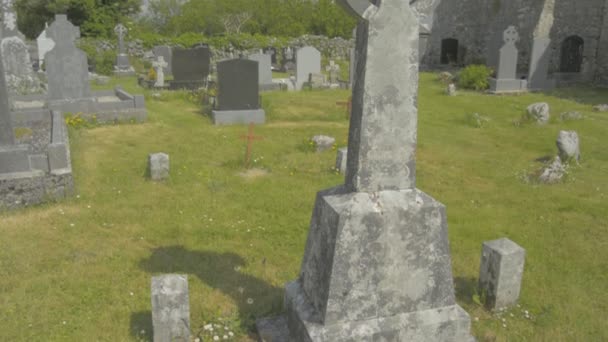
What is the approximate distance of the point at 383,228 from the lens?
9.95 feet

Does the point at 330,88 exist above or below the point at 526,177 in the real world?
above

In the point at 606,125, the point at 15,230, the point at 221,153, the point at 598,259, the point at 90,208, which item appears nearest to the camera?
the point at 598,259

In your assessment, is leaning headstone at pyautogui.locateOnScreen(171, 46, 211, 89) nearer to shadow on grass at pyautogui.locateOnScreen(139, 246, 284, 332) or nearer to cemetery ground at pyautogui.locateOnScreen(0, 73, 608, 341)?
cemetery ground at pyautogui.locateOnScreen(0, 73, 608, 341)

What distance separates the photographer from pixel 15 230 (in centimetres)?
588

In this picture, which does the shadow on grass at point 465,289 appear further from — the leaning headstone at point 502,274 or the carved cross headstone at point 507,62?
the carved cross headstone at point 507,62

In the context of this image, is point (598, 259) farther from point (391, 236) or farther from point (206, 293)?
point (206, 293)

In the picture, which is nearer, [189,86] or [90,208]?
[90,208]

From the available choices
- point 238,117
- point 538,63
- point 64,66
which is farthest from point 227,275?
point 538,63

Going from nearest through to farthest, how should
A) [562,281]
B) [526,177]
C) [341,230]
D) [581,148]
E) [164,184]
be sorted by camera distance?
[341,230], [562,281], [164,184], [526,177], [581,148]

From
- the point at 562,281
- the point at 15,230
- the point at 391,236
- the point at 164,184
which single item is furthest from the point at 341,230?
the point at 164,184

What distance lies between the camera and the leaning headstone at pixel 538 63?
19.2 metres

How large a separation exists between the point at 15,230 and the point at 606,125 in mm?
13007

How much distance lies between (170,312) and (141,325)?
51 cm

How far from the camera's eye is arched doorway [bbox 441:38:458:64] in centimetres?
3105
